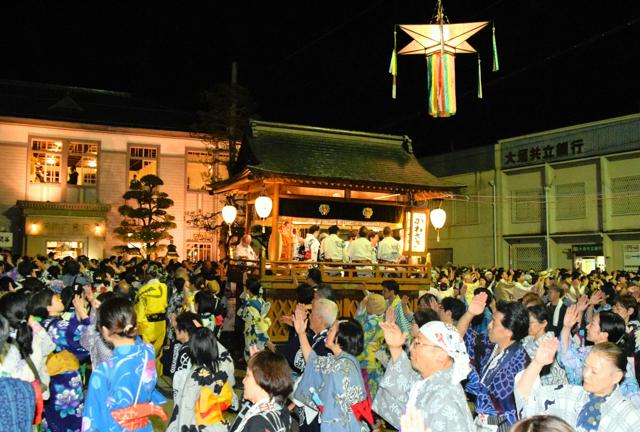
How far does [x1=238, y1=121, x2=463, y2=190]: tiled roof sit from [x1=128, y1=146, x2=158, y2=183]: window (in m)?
10.8

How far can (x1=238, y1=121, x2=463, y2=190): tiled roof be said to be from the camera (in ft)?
53.5

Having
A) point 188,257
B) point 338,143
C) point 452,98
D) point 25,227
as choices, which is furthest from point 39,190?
point 452,98

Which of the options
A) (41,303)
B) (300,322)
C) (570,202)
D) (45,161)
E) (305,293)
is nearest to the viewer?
(300,322)

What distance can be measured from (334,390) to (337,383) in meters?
0.06

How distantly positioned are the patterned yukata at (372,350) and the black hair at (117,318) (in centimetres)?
342

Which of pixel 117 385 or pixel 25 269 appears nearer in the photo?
pixel 117 385

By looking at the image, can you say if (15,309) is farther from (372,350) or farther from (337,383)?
(372,350)

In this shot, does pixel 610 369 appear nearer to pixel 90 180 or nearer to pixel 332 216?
pixel 332 216

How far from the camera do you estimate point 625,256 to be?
87.7 ft

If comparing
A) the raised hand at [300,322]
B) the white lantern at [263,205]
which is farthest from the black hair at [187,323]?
the white lantern at [263,205]

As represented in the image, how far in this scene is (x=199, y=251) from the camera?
27.9m

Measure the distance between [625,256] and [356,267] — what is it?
16853 mm

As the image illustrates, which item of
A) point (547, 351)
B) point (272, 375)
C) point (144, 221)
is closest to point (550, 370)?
point (547, 351)

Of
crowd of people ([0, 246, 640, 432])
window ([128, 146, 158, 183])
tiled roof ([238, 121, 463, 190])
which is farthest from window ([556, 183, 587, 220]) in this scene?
crowd of people ([0, 246, 640, 432])
